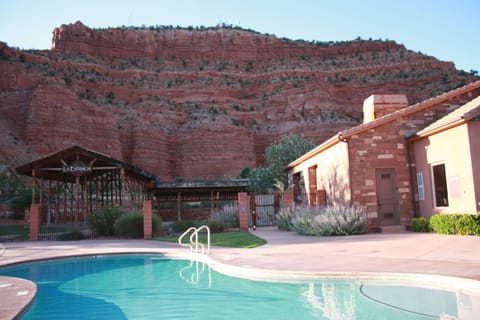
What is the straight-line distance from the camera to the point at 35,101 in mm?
44531

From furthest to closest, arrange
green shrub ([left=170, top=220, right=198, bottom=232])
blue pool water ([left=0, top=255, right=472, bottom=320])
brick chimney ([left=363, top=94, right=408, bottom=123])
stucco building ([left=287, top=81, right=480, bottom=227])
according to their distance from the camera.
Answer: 1. green shrub ([left=170, top=220, right=198, bottom=232])
2. brick chimney ([left=363, top=94, right=408, bottom=123])
3. stucco building ([left=287, top=81, right=480, bottom=227])
4. blue pool water ([left=0, top=255, right=472, bottom=320])

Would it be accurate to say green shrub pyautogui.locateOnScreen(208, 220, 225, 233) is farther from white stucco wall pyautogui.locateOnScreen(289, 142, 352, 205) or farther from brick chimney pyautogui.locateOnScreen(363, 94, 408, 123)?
brick chimney pyautogui.locateOnScreen(363, 94, 408, 123)

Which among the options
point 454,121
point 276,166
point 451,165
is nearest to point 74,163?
point 276,166

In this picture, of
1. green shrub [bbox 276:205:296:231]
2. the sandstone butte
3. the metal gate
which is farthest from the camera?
the sandstone butte

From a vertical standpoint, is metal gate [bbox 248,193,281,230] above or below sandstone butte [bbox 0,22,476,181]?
below

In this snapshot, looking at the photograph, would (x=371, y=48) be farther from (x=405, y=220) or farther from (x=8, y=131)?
(x=405, y=220)

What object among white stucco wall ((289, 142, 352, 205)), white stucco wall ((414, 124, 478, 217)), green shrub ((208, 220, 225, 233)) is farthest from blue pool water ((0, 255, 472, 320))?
green shrub ((208, 220, 225, 233))

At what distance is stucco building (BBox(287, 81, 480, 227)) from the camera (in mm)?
13008

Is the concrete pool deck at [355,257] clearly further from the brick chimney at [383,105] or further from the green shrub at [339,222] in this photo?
the brick chimney at [383,105]

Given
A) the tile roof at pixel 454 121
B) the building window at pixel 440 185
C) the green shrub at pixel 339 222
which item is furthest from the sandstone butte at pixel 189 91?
the building window at pixel 440 185

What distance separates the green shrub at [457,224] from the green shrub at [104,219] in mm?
13748

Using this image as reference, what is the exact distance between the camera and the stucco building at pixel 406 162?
13.0 meters

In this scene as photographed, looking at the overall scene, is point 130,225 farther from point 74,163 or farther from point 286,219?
point 286,219

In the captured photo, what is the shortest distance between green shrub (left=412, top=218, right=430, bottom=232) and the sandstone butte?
3691cm
